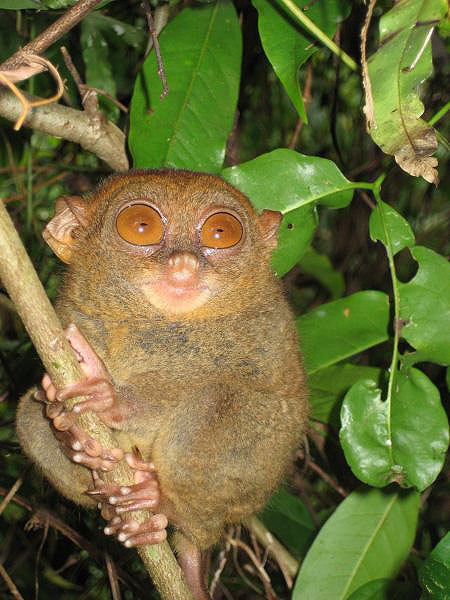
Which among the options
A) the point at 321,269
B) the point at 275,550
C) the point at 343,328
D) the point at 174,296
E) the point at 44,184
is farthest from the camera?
the point at 321,269

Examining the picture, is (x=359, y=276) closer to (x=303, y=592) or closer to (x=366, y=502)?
(x=366, y=502)

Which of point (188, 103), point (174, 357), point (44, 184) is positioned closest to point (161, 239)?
point (174, 357)

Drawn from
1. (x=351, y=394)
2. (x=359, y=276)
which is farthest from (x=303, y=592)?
(x=359, y=276)

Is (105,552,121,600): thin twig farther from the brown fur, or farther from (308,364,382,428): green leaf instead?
(308,364,382,428): green leaf

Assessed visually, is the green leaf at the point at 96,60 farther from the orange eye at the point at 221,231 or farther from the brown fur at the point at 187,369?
the orange eye at the point at 221,231

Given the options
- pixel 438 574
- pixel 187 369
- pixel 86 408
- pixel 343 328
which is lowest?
pixel 438 574

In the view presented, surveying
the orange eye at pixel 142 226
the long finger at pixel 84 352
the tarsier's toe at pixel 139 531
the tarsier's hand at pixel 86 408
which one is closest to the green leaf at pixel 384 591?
the tarsier's toe at pixel 139 531

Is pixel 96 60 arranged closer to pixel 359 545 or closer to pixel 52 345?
pixel 52 345
